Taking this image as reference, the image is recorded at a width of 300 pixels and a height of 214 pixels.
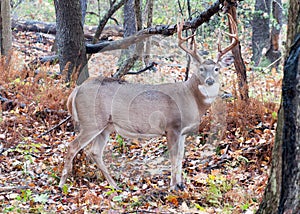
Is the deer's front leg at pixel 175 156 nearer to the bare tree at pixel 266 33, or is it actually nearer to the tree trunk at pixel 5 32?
the tree trunk at pixel 5 32

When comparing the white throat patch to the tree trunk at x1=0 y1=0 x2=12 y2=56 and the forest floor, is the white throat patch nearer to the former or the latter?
the forest floor

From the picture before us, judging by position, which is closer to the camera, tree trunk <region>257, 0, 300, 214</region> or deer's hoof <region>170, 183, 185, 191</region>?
tree trunk <region>257, 0, 300, 214</region>

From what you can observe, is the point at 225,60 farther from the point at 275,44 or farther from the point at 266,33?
the point at 266,33

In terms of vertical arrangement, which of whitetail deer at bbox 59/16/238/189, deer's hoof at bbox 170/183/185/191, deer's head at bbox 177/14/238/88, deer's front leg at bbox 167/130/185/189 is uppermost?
deer's head at bbox 177/14/238/88

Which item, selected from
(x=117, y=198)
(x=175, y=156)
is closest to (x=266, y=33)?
(x=175, y=156)

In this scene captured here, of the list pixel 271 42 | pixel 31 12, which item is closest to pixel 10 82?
pixel 271 42

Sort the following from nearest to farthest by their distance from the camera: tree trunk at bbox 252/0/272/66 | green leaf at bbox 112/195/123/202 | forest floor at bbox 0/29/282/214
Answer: forest floor at bbox 0/29/282/214 < green leaf at bbox 112/195/123/202 < tree trunk at bbox 252/0/272/66

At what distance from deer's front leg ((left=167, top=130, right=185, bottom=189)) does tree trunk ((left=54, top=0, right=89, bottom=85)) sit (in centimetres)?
355

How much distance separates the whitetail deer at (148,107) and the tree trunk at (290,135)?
255cm

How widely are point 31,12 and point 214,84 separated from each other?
15818 mm

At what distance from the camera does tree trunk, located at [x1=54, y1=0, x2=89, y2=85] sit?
928cm

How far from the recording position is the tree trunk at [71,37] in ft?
30.5

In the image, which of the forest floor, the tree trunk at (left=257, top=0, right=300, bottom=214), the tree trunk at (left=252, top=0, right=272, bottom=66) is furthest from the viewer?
the tree trunk at (left=252, top=0, right=272, bottom=66)

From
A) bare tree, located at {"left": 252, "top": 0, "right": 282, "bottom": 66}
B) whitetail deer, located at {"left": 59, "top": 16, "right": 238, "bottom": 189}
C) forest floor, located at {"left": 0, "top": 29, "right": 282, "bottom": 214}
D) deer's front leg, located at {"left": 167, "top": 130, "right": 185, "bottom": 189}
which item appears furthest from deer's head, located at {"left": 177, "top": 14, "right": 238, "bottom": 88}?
bare tree, located at {"left": 252, "top": 0, "right": 282, "bottom": 66}
